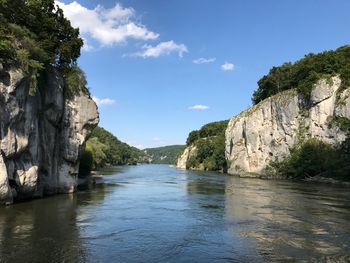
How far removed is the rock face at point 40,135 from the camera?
2922 centimetres

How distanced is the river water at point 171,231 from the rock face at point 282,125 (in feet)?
149

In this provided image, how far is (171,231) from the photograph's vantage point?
2320 centimetres

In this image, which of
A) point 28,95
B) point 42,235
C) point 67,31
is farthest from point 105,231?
point 67,31

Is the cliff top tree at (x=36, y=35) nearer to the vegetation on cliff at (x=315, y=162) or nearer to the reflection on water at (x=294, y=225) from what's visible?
the reflection on water at (x=294, y=225)

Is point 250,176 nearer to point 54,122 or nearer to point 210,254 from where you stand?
point 54,122

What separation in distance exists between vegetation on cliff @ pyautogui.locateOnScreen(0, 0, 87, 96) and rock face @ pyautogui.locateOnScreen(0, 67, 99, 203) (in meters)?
1.09

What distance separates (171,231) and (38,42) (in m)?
22.2

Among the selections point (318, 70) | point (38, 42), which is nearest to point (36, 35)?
point (38, 42)

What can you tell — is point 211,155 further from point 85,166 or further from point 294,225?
point 294,225

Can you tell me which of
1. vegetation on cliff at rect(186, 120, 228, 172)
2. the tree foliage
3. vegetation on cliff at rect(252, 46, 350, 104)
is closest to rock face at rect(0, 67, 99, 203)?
vegetation on cliff at rect(252, 46, 350, 104)

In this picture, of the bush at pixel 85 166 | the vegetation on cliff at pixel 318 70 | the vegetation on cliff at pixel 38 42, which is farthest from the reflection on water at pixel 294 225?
the vegetation on cliff at pixel 318 70

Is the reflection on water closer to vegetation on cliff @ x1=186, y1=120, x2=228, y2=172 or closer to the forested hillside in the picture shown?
vegetation on cliff @ x1=186, y1=120, x2=228, y2=172

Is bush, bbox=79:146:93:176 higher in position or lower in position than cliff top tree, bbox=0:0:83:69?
lower

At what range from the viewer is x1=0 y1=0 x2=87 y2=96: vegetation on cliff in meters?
30.7
